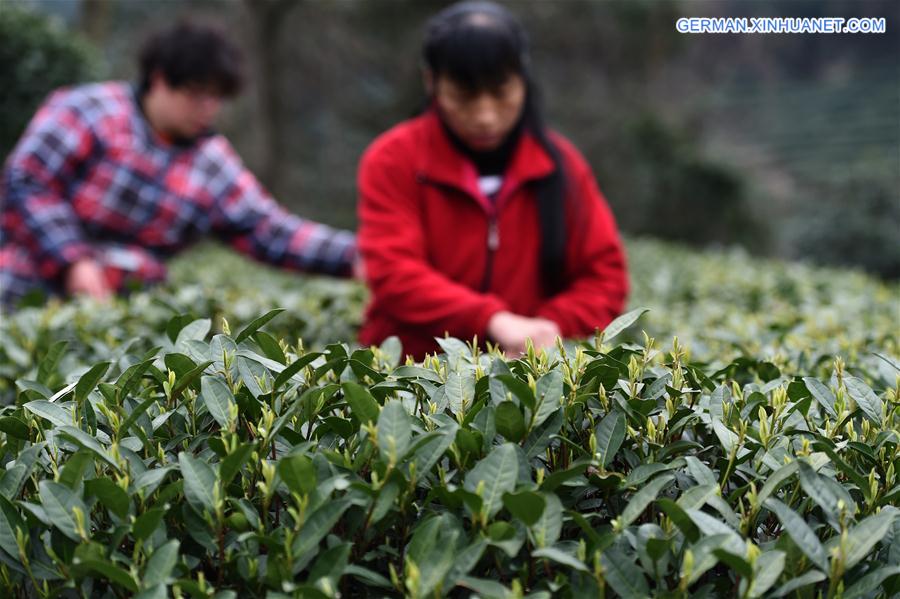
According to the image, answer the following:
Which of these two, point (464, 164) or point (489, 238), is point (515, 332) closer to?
point (489, 238)

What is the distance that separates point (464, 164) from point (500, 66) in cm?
38

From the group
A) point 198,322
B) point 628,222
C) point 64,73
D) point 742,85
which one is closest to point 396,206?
point 198,322

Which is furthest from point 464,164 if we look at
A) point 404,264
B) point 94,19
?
point 94,19

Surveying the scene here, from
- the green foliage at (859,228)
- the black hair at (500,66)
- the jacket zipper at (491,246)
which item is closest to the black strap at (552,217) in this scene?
the black hair at (500,66)

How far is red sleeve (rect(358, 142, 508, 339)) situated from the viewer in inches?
105

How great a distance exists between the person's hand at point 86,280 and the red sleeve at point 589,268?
201 cm

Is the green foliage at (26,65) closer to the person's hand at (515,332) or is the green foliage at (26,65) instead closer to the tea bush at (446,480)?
the person's hand at (515,332)

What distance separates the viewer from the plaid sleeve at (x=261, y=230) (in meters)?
4.08

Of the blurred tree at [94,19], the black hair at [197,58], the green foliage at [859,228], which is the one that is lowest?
the green foliage at [859,228]

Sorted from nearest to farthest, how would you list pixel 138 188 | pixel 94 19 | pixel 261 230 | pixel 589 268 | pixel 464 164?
pixel 464 164 < pixel 589 268 < pixel 138 188 < pixel 261 230 < pixel 94 19

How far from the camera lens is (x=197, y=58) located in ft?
12.3

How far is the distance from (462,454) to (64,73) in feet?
18.9

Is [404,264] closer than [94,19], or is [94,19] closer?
[404,264]

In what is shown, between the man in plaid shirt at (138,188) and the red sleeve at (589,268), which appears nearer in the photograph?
the red sleeve at (589,268)
